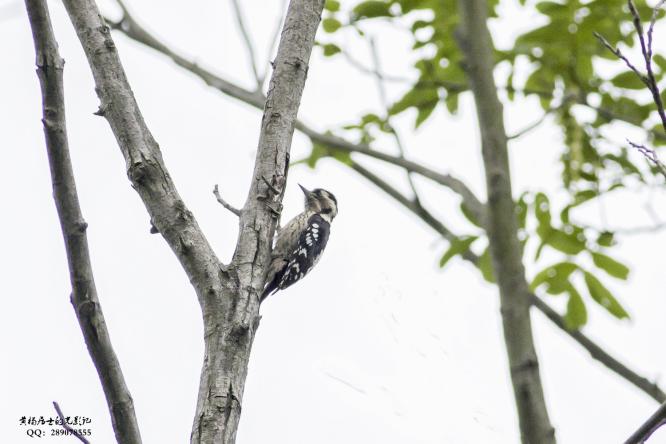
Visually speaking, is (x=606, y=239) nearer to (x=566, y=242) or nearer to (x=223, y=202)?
(x=566, y=242)

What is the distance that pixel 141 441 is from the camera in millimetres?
2398

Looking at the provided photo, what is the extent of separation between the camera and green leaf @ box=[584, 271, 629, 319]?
141 inches

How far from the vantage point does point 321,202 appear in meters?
7.40

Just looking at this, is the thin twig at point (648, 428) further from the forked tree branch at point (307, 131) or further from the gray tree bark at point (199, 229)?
the forked tree branch at point (307, 131)

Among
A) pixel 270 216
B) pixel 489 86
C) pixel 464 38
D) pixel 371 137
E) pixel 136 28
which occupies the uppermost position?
pixel 136 28

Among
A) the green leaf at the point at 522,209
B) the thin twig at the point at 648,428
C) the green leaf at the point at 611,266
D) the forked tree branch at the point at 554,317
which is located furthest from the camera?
the green leaf at the point at 522,209

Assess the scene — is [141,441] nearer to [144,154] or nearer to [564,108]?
[144,154]

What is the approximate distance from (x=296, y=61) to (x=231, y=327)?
935 millimetres

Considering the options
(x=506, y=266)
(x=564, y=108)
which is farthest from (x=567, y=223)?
(x=506, y=266)

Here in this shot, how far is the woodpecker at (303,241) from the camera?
6141mm

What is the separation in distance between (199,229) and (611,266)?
176 centimetres

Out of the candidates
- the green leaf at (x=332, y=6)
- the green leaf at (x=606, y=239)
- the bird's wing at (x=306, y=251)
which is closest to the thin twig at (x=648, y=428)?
the green leaf at (x=606, y=239)

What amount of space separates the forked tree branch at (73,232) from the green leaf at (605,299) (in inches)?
76.7

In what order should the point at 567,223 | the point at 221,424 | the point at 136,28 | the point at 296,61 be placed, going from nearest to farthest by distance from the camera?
the point at 221,424 < the point at 296,61 < the point at 567,223 < the point at 136,28
